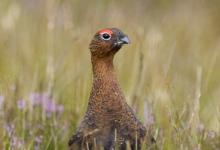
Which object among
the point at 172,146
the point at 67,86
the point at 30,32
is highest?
the point at 30,32

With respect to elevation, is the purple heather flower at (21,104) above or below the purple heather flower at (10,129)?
above

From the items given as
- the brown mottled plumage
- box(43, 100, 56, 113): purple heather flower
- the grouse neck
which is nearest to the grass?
box(43, 100, 56, 113): purple heather flower

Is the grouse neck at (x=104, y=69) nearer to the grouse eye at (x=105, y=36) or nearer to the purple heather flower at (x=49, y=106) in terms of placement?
the grouse eye at (x=105, y=36)

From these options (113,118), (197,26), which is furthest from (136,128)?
(197,26)

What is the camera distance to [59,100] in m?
6.23

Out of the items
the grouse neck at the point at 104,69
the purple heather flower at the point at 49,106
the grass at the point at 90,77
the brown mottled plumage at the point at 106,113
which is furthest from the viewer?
the purple heather flower at the point at 49,106

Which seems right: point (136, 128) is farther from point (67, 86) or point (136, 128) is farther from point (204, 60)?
point (204, 60)

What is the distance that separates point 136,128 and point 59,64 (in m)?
2.38

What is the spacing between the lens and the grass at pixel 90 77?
16.9 ft

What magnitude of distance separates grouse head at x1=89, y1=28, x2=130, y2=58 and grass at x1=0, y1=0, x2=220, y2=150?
1.13 feet

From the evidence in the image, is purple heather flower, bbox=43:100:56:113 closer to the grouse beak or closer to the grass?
the grass

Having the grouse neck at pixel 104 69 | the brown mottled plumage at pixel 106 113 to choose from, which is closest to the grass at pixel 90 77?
the brown mottled plumage at pixel 106 113

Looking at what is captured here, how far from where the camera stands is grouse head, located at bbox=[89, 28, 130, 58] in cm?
501

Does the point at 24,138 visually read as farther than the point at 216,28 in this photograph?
No
